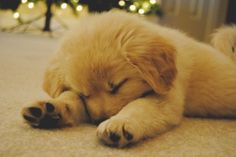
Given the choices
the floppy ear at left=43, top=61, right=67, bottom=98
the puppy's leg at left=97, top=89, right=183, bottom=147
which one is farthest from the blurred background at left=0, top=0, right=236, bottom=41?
the puppy's leg at left=97, top=89, right=183, bottom=147

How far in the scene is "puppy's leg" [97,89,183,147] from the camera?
1.20 metres

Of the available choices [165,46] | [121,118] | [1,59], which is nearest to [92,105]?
[121,118]

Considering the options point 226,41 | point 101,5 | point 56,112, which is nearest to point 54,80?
point 56,112

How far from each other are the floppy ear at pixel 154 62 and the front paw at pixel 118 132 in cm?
27

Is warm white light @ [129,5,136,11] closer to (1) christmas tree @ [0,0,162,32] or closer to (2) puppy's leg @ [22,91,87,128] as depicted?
(1) christmas tree @ [0,0,162,32]

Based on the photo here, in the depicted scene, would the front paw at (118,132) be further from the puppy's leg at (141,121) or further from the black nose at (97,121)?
the black nose at (97,121)

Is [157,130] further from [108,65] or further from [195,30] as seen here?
[195,30]

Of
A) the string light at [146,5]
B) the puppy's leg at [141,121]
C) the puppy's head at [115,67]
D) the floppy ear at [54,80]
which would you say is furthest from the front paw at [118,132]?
the string light at [146,5]

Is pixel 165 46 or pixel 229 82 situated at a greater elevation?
pixel 165 46

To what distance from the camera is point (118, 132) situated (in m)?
1.18

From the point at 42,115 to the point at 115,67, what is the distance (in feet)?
1.04

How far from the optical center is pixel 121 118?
1.25m

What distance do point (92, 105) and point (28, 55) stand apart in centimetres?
208

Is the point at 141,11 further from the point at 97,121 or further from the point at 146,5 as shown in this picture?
the point at 97,121
